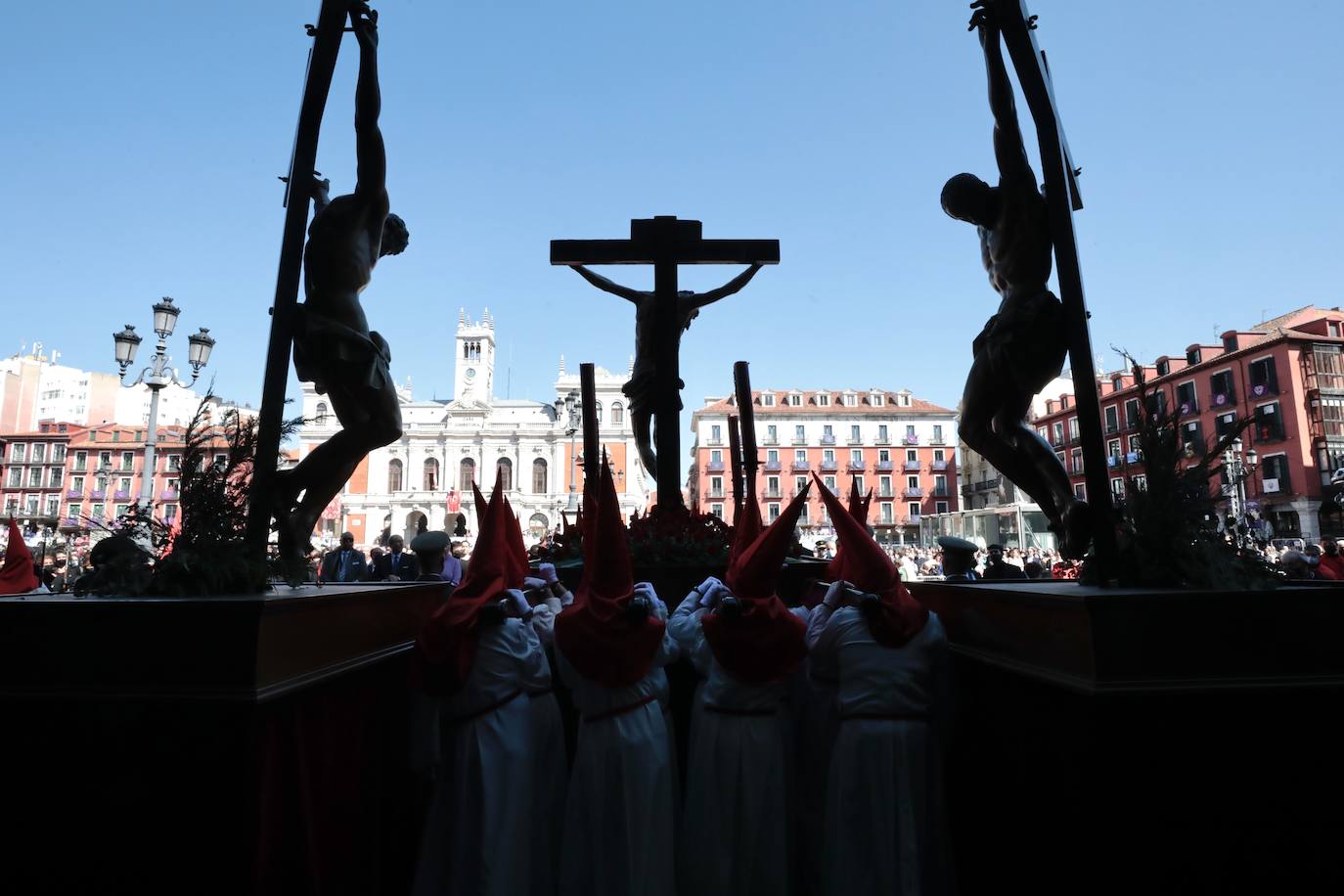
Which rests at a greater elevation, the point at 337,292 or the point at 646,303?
the point at 646,303

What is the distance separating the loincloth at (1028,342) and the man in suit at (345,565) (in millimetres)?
7014

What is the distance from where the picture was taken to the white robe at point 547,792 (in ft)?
9.63

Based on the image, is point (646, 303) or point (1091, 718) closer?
point (1091, 718)

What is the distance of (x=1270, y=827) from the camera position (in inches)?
82.3

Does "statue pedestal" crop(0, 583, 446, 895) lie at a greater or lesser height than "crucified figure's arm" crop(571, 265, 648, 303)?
lesser

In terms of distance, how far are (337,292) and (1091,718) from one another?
329cm

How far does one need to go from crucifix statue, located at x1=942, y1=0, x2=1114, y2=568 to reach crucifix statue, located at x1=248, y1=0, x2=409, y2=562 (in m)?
2.65

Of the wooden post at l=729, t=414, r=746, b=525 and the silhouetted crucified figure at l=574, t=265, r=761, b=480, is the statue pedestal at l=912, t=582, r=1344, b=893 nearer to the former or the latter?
the wooden post at l=729, t=414, r=746, b=525

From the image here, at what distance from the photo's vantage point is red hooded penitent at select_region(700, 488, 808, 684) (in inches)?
109

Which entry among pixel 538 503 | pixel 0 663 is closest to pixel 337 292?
pixel 0 663

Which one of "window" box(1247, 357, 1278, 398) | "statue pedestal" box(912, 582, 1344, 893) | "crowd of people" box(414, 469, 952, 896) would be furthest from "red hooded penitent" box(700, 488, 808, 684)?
"window" box(1247, 357, 1278, 398)

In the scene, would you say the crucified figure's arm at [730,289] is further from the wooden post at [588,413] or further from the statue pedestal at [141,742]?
the statue pedestal at [141,742]

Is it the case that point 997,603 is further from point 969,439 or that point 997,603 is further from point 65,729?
point 65,729

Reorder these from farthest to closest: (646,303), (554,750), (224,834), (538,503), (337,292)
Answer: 1. (538,503)
2. (646,303)
3. (337,292)
4. (554,750)
5. (224,834)
